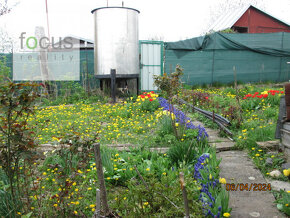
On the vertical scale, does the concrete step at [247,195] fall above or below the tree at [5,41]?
below

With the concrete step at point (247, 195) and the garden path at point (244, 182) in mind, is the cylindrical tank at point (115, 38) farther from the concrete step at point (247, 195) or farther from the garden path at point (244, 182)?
the concrete step at point (247, 195)

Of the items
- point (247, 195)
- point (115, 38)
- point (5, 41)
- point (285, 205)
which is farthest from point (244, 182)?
point (5, 41)

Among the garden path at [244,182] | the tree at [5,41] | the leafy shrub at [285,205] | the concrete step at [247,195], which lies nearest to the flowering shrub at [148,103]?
the garden path at [244,182]

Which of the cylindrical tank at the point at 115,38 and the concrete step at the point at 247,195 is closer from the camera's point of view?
the concrete step at the point at 247,195

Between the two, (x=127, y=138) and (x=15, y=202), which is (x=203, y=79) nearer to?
(x=127, y=138)

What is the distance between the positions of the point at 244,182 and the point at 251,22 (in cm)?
1872

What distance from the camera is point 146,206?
1.78 metres

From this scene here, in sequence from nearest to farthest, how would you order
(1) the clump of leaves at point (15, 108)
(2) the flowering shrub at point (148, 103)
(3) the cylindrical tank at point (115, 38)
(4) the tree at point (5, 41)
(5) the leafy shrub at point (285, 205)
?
(1) the clump of leaves at point (15, 108), (5) the leafy shrub at point (285, 205), (2) the flowering shrub at point (148, 103), (3) the cylindrical tank at point (115, 38), (4) the tree at point (5, 41)

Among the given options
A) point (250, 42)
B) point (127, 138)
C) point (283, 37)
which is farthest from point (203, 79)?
point (127, 138)

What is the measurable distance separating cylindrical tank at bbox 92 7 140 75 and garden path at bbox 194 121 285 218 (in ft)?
16.4

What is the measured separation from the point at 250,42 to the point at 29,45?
9019 mm

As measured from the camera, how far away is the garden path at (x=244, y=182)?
1.87m

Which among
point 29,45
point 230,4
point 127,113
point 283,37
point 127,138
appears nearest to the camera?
point 127,138

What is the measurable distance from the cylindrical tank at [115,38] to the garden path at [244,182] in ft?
16.4
